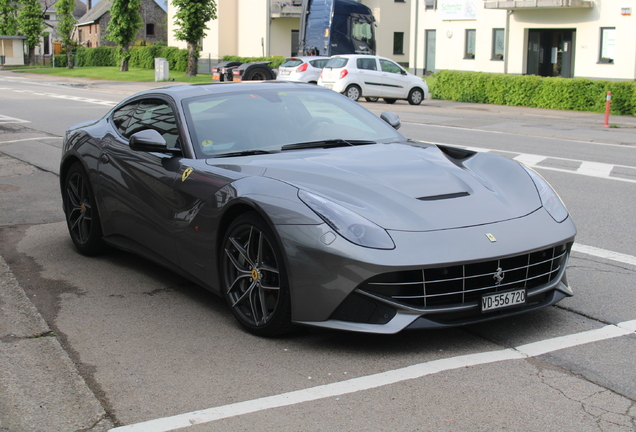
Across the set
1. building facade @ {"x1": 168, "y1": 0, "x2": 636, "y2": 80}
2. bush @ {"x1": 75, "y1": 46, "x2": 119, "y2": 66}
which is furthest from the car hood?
bush @ {"x1": 75, "y1": 46, "x2": 119, "y2": 66}

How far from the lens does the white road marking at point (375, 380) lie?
11.5 ft

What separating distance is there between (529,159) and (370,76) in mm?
15065

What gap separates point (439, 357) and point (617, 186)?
6.72 m

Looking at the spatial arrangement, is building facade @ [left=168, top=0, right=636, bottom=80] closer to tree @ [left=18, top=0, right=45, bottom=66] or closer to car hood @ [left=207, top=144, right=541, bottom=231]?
car hood @ [left=207, top=144, right=541, bottom=231]

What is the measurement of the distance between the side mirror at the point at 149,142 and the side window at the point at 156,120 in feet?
0.67

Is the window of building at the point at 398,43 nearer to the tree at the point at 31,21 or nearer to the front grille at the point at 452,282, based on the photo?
the tree at the point at 31,21

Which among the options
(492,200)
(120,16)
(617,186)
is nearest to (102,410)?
(492,200)

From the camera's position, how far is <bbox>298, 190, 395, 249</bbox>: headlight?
408 centimetres

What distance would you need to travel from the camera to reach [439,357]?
418cm

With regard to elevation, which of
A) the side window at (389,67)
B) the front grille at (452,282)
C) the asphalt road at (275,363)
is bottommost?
the asphalt road at (275,363)

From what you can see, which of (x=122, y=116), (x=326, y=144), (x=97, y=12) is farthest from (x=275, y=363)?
(x=97, y=12)

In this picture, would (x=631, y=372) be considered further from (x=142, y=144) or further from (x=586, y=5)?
(x=586, y=5)

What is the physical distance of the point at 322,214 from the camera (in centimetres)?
422

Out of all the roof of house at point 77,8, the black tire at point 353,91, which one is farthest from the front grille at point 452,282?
the roof of house at point 77,8
